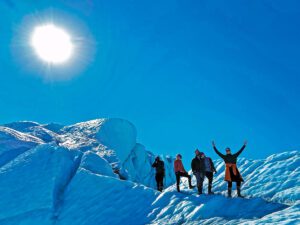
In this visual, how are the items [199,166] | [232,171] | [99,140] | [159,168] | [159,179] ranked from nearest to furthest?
1. [232,171]
2. [199,166]
3. [159,168]
4. [159,179]
5. [99,140]

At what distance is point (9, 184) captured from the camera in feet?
84.5

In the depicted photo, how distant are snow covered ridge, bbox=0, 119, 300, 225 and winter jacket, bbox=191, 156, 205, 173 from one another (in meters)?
1.34

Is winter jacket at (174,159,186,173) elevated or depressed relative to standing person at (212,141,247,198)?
elevated

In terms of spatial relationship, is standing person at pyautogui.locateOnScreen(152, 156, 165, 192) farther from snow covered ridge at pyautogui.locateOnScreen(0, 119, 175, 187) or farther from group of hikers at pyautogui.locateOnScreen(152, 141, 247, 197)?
snow covered ridge at pyautogui.locateOnScreen(0, 119, 175, 187)

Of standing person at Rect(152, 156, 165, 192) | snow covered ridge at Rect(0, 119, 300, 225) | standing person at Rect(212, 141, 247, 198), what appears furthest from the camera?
standing person at Rect(152, 156, 165, 192)

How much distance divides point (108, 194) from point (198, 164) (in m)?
6.32

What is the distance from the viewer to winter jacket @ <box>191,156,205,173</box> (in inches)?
801

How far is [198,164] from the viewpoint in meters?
20.5

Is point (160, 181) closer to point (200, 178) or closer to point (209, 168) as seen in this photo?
point (200, 178)

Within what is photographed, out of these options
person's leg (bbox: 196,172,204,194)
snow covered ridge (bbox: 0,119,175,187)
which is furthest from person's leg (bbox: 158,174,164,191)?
snow covered ridge (bbox: 0,119,175,187)

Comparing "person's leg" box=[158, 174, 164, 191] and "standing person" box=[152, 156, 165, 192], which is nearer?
"standing person" box=[152, 156, 165, 192]

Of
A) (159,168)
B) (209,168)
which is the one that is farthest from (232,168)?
(159,168)

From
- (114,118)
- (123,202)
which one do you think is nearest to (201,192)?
(123,202)

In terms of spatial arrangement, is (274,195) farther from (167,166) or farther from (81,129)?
(167,166)
